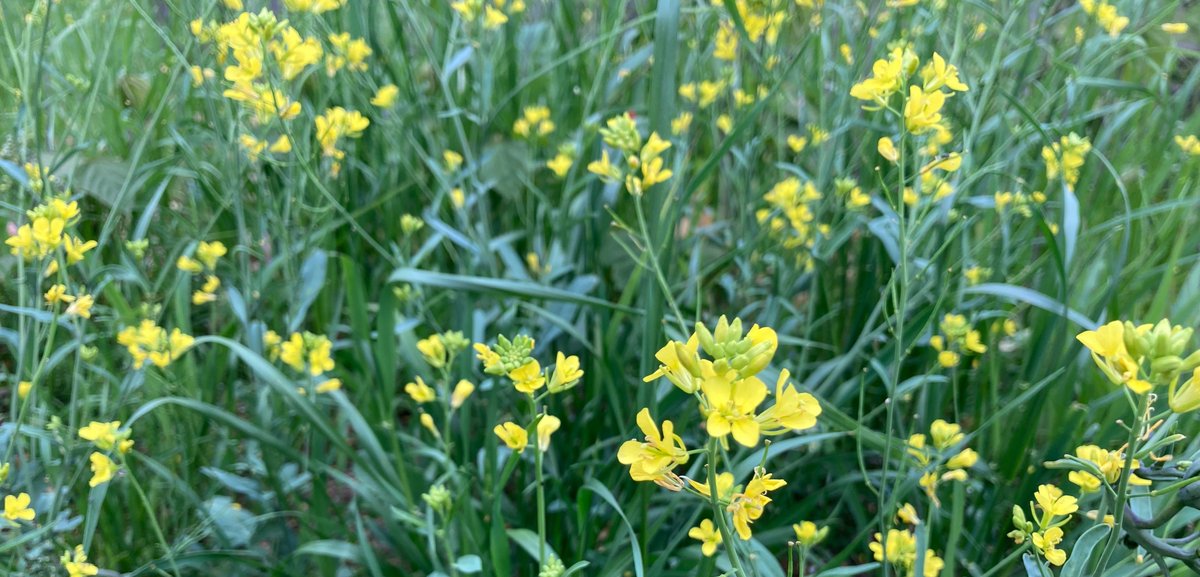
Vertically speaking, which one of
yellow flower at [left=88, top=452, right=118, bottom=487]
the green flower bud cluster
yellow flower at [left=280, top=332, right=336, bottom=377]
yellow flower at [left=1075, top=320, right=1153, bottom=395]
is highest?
the green flower bud cluster

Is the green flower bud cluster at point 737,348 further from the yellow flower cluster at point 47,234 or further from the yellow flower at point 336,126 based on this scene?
the yellow flower at point 336,126

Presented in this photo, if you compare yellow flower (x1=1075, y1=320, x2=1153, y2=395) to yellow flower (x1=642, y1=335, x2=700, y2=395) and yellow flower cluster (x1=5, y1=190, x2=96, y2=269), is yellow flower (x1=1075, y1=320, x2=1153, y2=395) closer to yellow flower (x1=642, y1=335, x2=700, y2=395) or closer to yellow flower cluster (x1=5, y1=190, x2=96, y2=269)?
yellow flower (x1=642, y1=335, x2=700, y2=395)

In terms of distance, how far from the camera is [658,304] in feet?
3.85

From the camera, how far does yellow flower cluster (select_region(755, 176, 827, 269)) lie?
58.8 inches

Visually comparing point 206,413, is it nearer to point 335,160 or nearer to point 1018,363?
point 335,160

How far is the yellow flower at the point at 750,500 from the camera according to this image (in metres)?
0.64

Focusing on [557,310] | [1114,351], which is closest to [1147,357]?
[1114,351]

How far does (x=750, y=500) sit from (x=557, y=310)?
0.93 metres

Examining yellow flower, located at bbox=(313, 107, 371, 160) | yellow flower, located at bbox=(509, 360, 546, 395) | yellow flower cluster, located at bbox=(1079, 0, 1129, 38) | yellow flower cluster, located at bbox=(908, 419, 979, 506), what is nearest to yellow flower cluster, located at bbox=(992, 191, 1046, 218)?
yellow flower cluster, located at bbox=(1079, 0, 1129, 38)

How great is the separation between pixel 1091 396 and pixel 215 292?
183 centimetres

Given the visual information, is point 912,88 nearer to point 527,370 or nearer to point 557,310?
point 527,370

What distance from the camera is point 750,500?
0.66 meters

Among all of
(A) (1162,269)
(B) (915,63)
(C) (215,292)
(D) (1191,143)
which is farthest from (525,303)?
(D) (1191,143)

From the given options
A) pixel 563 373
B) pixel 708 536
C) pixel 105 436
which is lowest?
pixel 708 536
